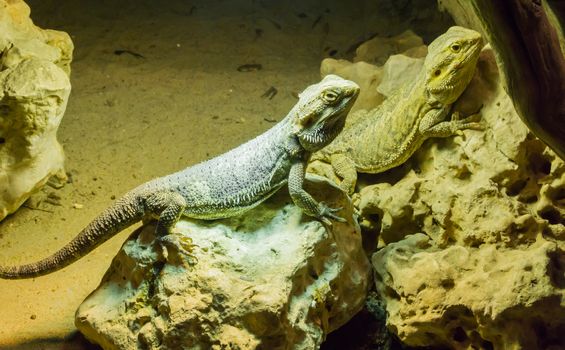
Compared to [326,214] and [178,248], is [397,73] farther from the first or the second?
[178,248]

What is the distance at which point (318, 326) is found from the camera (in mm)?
3602

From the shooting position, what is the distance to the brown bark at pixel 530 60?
257cm

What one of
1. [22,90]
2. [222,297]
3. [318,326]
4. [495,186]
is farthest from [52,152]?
[495,186]

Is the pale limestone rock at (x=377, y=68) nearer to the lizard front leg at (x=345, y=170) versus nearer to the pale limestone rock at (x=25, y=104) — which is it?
the lizard front leg at (x=345, y=170)

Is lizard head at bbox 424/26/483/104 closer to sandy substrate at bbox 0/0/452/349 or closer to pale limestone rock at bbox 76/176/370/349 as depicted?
pale limestone rock at bbox 76/176/370/349

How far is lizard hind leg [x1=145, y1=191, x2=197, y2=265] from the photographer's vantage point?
343 cm

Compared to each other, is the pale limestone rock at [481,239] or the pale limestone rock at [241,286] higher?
the pale limestone rock at [481,239]

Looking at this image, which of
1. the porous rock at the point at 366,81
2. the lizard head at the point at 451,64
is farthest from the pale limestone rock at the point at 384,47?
the lizard head at the point at 451,64

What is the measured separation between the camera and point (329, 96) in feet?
11.9

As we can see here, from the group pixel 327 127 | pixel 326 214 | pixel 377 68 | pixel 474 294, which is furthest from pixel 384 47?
pixel 474 294

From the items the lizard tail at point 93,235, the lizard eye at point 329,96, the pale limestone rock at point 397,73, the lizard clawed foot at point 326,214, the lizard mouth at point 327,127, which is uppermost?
the lizard eye at point 329,96

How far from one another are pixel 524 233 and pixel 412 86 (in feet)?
5.19

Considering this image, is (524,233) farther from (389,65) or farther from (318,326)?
(389,65)

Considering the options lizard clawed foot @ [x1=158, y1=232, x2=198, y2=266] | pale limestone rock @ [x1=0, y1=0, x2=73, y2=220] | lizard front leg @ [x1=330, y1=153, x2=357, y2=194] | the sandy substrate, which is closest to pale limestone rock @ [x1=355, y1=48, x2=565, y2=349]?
lizard front leg @ [x1=330, y1=153, x2=357, y2=194]
